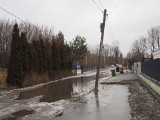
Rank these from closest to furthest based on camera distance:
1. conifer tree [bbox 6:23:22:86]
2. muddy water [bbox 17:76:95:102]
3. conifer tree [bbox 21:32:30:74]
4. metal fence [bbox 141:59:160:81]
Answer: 1. metal fence [bbox 141:59:160:81]
2. muddy water [bbox 17:76:95:102]
3. conifer tree [bbox 6:23:22:86]
4. conifer tree [bbox 21:32:30:74]

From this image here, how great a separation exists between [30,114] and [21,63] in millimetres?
13012

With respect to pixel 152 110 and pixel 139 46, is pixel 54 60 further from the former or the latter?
A: pixel 139 46

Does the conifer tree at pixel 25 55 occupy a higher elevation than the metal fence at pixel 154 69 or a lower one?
higher

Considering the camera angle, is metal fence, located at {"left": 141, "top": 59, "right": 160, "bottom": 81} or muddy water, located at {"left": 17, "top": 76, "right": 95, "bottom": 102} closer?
metal fence, located at {"left": 141, "top": 59, "right": 160, "bottom": 81}

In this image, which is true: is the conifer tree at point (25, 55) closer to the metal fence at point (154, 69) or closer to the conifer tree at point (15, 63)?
the conifer tree at point (15, 63)

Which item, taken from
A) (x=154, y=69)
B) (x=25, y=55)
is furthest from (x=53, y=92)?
(x=154, y=69)

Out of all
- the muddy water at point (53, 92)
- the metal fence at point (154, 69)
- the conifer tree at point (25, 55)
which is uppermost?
the conifer tree at point (25, 55)

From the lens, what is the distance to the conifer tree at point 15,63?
22.6 meters

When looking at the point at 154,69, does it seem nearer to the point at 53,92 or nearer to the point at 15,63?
the point at 53,92

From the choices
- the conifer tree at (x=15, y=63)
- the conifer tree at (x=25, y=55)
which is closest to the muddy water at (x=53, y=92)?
the conifer tree at (x=15, y=63)

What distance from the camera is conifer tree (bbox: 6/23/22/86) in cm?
2259

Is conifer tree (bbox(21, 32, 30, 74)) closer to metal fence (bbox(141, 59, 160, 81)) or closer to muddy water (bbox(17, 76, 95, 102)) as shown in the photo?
muddy water (bbox(17, 76, 95, 102))

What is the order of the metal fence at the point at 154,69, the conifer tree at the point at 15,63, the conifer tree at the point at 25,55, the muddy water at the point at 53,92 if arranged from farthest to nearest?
the conifer tree at the point at 25,55 < the conifer tree at the point at 15,63 < the muddy water at the point at 53,92 < the metal fence at the point at 154,69

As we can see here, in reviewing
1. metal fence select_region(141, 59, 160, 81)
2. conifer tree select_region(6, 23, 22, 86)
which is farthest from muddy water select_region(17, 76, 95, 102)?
metal fence select_region(141, 59, 160, 81)
